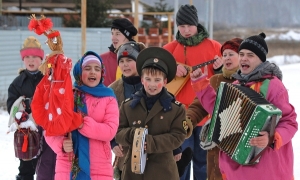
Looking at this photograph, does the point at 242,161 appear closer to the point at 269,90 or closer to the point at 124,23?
the point at 269,90

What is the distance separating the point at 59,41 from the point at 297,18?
54.2 metres

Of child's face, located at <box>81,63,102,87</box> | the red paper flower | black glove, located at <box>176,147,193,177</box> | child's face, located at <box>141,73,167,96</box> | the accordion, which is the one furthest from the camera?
black glove, located at <box>176,147,193,177</box>

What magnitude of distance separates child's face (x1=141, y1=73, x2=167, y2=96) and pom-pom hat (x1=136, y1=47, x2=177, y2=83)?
0.07m

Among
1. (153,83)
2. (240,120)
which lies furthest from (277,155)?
(153,83)

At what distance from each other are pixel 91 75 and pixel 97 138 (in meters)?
0.50

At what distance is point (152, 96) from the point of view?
4.13 m

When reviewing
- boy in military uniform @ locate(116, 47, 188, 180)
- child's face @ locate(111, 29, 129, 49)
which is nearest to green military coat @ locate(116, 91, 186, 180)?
boy in military uniform @ locate(116, 47, 188, 180)

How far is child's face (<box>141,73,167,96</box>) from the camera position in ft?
13.4

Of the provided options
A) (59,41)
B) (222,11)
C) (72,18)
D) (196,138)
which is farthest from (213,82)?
(222,11)

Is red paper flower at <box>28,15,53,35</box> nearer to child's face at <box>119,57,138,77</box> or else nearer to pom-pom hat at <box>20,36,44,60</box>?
child's face at <box>119,57,138,77</box>

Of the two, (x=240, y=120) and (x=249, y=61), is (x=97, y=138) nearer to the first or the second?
(x=240, y=120)

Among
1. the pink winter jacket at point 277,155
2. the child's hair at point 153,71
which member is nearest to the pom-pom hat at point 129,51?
the child's hair at point 153,71

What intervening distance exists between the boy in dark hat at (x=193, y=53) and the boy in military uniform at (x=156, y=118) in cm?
124

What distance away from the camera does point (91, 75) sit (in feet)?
13.7
